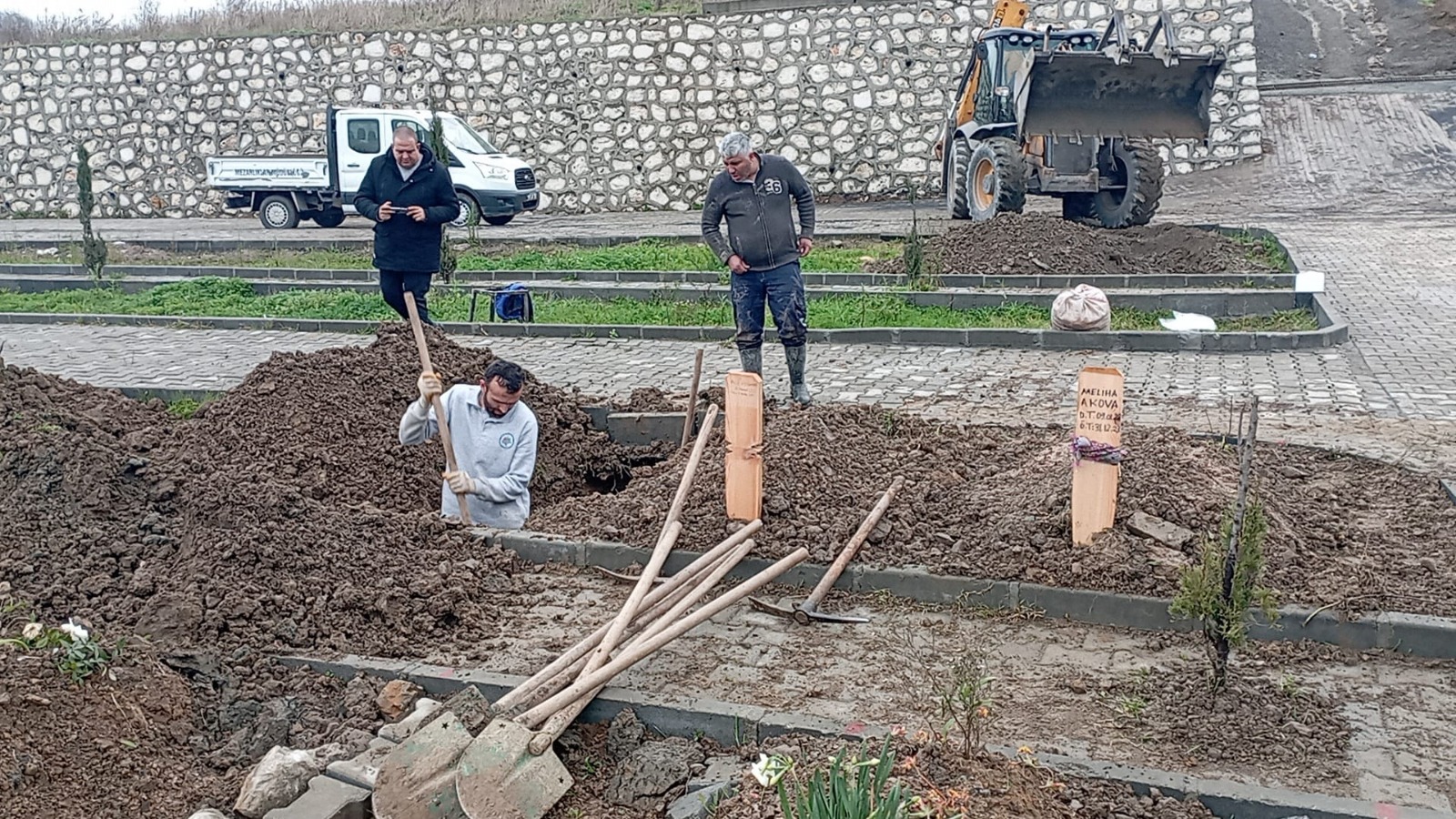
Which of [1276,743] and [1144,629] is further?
[1144,629]

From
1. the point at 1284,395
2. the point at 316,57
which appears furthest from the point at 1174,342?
the point at 316,57

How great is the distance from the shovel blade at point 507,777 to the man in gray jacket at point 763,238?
14.3ft

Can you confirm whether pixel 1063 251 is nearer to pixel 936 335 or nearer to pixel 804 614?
pixel 936 335

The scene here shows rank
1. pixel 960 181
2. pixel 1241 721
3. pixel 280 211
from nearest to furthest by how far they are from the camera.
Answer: pixel 1241 721
pixel 960 181
pixel 280 211

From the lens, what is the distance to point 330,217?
2327 cm

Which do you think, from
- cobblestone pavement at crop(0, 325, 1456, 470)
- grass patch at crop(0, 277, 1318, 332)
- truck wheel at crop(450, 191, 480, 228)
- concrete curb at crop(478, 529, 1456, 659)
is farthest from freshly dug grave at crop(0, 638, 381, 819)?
truck wheel at crop(450, 191, 480, 228)

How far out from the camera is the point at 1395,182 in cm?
2072

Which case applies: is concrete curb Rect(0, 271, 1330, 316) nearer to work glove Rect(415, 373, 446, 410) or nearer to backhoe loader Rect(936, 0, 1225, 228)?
backhoe loader Rect(936, 0, 1225, 228)

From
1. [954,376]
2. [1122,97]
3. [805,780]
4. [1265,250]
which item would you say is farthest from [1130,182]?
[805,780]

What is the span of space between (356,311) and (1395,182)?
16750mm

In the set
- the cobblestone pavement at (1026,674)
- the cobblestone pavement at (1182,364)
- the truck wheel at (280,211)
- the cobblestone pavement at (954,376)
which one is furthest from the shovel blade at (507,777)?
the truck wheel at (280,211)

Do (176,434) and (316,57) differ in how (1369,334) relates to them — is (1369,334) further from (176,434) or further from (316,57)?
(316,57)

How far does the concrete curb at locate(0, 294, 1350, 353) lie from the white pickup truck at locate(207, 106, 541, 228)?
31.0ft

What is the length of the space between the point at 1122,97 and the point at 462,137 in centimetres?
1190
